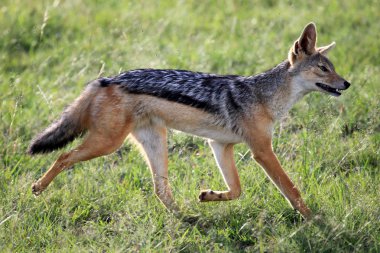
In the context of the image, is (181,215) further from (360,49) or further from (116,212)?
(360,49)

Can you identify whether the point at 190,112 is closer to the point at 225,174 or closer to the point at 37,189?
the point at 225,174

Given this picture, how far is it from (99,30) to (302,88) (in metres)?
5.02

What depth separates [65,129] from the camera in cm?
725

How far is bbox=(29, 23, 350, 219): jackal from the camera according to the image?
7137mm

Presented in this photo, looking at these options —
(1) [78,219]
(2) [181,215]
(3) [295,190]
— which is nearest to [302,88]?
(3) [295,190]

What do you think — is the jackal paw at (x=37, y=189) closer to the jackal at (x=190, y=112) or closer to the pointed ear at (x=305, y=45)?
the jackal at (x=190, y=112)

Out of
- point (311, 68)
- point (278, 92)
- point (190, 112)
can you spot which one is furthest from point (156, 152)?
point (311, 68)

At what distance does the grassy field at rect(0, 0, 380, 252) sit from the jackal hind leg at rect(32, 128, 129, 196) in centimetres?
12

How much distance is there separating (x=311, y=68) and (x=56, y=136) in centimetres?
252

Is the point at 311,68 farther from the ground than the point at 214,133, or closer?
farther from the ground

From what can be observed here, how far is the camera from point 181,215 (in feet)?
22.8

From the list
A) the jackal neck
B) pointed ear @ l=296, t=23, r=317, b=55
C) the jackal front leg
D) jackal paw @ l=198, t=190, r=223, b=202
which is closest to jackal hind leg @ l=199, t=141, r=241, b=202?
jackal paw @ l=198, t=190, r=223, b=202

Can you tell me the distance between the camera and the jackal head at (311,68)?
23.9ft

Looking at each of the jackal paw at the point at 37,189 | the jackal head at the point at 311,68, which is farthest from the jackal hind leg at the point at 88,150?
the jackal head at the point at 311,68
